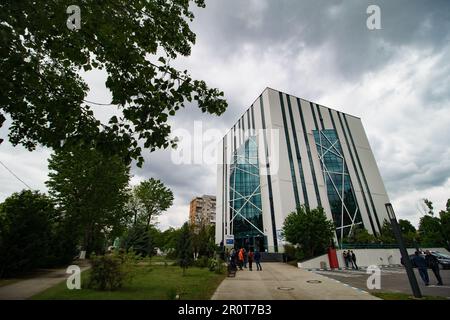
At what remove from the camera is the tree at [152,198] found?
40.7 m

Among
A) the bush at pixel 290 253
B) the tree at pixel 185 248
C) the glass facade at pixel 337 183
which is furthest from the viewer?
the glass facade at pixel 337 183

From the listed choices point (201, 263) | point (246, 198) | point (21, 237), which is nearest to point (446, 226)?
point (246, 198)

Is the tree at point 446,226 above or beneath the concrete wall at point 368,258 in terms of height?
above

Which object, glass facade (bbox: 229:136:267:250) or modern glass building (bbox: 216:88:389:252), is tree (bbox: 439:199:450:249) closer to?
modern glass building (bbox: 216:88:389:252)

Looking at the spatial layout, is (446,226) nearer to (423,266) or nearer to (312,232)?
(312,232)

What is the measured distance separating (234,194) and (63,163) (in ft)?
108

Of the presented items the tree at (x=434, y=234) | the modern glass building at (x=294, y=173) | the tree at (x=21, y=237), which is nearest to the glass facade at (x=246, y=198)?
the modern glass building at (x=294, y=173)

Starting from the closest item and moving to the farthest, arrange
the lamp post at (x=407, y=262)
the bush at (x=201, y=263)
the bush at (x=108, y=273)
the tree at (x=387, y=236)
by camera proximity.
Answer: the lamp post at (x=407, y=262) → the bush at (x=108, y=273) → the bush at (x=201, y=263) → the tree at (x=387, y=236)

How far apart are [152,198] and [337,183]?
35.4 meters

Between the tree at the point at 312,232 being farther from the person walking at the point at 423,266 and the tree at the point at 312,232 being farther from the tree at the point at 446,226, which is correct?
the tree at the point at 446,226

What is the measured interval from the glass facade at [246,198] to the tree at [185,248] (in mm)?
26454

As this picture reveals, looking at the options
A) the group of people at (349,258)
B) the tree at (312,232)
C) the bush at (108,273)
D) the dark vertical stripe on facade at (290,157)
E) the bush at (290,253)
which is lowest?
the bush at (108,273)
